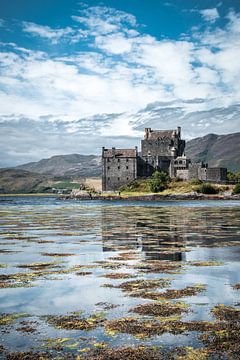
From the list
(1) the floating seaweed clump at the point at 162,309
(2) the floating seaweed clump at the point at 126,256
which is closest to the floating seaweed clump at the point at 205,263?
(2) the floating seaweed clump at the point at 126,256

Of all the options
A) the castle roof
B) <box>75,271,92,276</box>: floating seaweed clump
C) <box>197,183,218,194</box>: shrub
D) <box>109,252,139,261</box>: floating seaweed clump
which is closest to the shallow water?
<box>109,252,139,261</box>: floating seaweed clump

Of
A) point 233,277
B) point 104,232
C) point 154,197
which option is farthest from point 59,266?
point 154,197

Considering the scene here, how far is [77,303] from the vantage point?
15.1 m

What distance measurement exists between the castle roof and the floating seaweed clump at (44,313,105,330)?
149012 millimetres

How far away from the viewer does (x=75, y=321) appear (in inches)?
513

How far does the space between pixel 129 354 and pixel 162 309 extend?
3846 millimetres

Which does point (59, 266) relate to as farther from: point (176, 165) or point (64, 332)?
point (176, 165)

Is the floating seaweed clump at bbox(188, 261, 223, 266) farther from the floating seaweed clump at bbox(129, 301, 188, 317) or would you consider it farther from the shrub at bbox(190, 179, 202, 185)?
the shrub at bbox(190, 179, 202, 185)

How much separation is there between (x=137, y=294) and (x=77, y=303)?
A: 222 centimetres

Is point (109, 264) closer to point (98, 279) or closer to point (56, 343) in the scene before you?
point (98, 279)

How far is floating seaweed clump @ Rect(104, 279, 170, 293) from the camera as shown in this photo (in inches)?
667

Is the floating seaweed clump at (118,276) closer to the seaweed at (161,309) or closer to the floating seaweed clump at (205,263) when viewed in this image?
the floating seaweed clump at (205,263)

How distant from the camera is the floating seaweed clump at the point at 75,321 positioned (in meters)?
12.5

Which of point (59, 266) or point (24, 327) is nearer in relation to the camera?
point (24, 327)
